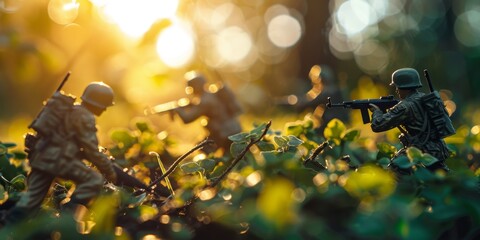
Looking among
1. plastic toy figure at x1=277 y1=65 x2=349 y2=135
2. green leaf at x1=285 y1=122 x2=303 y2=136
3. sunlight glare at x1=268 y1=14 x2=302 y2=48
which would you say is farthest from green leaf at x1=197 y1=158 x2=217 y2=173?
sunlight glare at x1=268 y1=14 x2=302 y2=48

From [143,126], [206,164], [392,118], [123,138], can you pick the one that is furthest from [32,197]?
[392,118]

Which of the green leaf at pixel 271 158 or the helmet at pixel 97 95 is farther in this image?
the helmet at pixel 97 95

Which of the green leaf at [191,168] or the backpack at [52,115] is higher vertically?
the backpack at [52,115]

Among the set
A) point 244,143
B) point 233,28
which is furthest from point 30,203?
point 233,28

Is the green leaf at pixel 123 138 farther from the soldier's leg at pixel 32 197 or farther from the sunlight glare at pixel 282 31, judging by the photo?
the sunlight glare at pixel 282 31

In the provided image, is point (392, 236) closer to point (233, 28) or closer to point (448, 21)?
Result: point (448, 21)

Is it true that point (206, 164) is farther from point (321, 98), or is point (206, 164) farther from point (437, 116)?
point (321, 98)

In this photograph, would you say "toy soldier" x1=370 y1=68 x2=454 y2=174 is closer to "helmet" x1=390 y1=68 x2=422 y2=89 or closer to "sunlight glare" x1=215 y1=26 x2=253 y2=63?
"helmet" x1=390 y1=68 x2=422 y2=89

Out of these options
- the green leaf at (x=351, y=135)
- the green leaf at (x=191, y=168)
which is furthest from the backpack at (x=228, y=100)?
the green leaf at (x=191, y=168)
